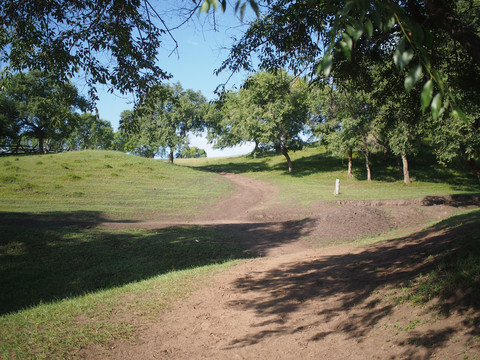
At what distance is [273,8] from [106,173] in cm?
2427

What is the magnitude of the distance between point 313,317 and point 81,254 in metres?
7.16

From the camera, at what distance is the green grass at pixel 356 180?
22766 mm

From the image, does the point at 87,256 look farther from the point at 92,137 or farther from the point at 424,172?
the point at 92,137

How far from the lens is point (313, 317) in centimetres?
494

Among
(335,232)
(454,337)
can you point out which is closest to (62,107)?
(454,337)

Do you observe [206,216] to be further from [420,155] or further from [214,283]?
[420,155]

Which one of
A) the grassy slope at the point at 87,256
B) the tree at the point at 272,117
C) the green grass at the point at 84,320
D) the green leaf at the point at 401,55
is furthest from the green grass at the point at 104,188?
the green leaf at the point at 401,55

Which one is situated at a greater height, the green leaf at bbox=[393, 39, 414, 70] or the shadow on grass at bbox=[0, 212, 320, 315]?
the green leaf at bbox=[393, 39, 414, 70]

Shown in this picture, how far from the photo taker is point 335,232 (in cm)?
1287

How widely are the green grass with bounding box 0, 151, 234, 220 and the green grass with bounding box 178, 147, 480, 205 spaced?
7557mm

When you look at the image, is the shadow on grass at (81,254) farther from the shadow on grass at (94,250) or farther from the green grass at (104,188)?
the green grass at (104,188)

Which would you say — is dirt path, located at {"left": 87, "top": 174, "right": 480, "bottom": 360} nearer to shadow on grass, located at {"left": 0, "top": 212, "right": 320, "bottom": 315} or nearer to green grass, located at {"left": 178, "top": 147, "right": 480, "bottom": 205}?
shadow on grass, located at {"left": 0, "top": 212, "right": 320, "bottom": 315}

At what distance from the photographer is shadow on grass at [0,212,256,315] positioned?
671 centimetres

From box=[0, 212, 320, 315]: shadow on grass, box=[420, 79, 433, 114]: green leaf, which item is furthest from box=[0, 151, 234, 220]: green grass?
box=[420, 79, 433, 114]: green leaf
